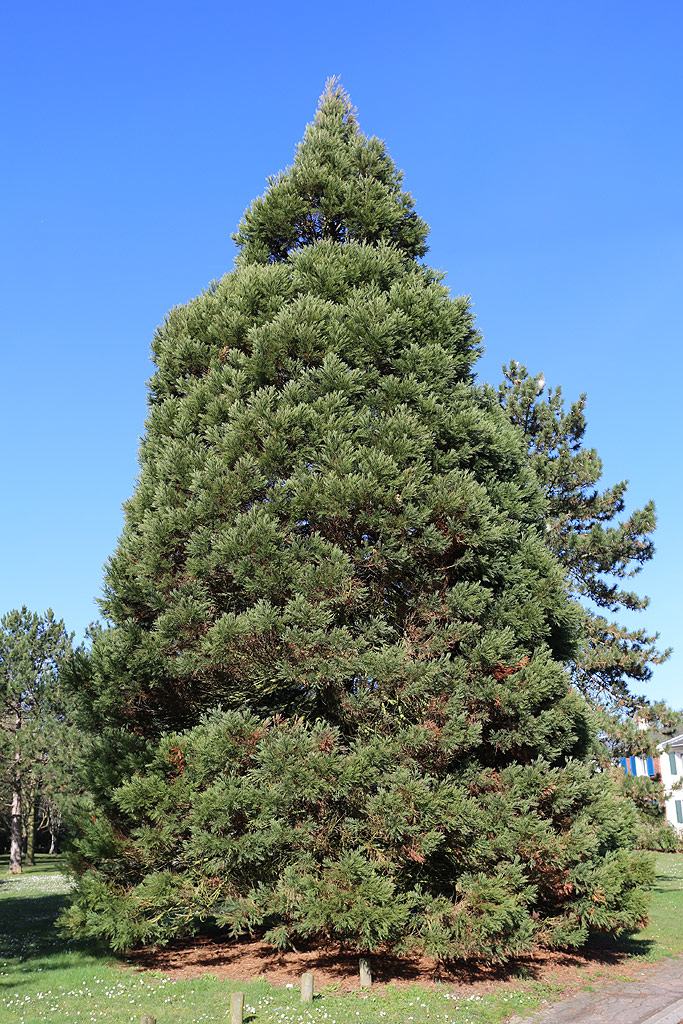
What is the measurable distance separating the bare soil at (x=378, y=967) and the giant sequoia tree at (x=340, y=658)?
0.60 m

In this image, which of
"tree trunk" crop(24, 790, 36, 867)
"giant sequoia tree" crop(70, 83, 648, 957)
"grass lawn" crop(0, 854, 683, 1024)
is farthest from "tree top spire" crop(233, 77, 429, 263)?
"tree trunk" crop(24, 790, 36, 867)

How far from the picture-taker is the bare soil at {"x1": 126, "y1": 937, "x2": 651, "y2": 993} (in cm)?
1012

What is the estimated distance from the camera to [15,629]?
34844 mm

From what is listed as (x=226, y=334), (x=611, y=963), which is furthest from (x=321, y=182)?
(x=611, y=963)

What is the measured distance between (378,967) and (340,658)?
4731 millimetres

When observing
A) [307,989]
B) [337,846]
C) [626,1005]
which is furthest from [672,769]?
[307,989]

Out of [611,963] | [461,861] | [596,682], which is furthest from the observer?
[596,682]

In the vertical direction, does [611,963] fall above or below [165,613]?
below

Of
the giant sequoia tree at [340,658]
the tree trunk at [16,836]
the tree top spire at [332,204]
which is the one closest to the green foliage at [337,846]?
the giant sequoia tree at [340,658]

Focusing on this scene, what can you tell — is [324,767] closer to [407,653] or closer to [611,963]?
[407,653]

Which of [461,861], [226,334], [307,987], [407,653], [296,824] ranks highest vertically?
[226,334]

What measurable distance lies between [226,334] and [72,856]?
878cm

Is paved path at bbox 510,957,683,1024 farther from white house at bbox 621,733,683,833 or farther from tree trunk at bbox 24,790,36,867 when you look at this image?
tree trunk at bbox 24,790,36,867

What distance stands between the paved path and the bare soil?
46 centimetres
